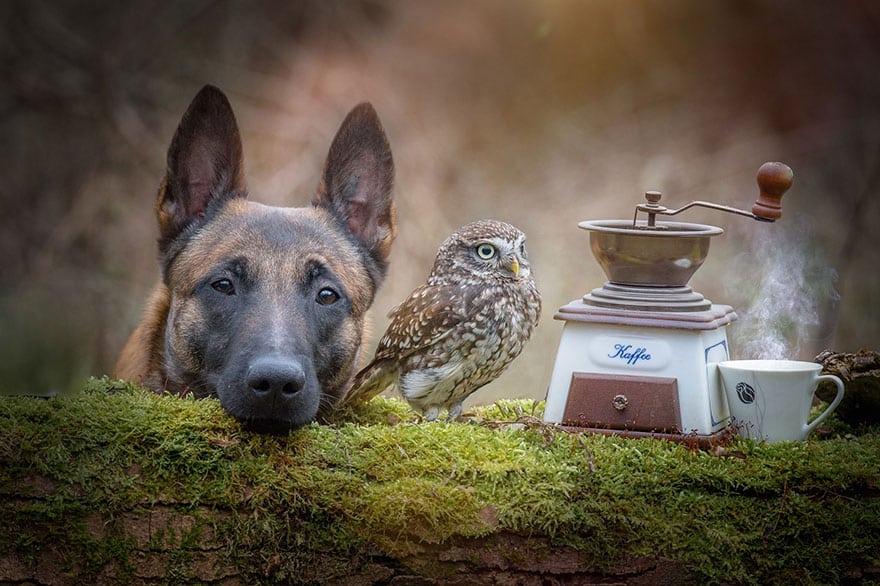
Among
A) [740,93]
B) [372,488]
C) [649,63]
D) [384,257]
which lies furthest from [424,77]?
[372,488]

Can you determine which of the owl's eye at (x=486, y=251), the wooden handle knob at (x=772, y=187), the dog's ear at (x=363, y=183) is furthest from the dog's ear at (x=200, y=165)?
the wooden handle knob at (x=772, y=187)

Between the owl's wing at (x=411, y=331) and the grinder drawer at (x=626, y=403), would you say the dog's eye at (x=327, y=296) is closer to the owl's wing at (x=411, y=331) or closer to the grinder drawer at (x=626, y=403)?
the owl's wing at (x=411, y=331)

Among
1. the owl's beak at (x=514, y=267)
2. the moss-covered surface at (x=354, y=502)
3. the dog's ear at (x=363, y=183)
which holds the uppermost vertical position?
the dog's ear at (x=363, y=183)

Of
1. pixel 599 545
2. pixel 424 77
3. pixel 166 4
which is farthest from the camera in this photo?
pixel 424 77

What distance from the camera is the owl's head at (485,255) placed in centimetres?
362

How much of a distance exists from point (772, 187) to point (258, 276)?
153 centimetres

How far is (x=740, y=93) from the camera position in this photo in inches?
224

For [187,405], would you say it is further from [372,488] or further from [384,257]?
[384,257]

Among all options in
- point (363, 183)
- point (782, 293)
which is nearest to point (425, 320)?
point (363, 183)

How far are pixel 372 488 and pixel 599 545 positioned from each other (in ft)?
1.96

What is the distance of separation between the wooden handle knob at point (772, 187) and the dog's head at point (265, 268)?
1.16 m

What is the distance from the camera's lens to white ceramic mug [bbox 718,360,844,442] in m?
3.25

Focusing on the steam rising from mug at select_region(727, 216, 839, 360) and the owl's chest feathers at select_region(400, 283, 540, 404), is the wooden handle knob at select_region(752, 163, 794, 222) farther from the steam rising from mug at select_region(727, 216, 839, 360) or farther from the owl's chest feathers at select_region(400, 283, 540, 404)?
the steam rising from mug at select_region(727, 216, 839, 360)

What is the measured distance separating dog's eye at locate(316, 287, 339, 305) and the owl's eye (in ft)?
1.68
